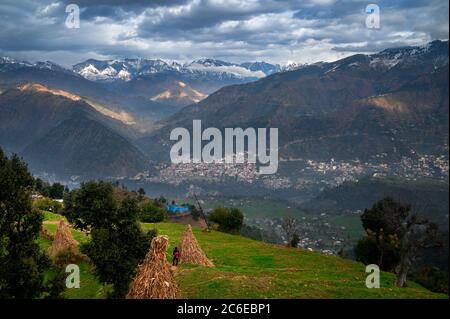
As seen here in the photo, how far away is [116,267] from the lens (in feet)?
94.0

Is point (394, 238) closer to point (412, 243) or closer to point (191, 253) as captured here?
point (412, 243)

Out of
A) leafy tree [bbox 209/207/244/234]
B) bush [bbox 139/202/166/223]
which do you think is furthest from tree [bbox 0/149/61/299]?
leafy tree [bbox 209/207/244/234]

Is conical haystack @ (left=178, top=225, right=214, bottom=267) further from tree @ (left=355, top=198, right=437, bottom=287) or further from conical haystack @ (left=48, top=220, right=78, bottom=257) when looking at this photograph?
tree @ (left=355, top=198, right=437, bottom=287)

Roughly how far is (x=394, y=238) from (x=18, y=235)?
163ft

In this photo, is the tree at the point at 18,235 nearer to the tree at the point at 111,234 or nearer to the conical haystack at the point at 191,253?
the tree at the point at 111,234

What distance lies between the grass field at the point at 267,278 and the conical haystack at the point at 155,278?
2453mm

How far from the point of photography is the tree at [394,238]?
4269 cm

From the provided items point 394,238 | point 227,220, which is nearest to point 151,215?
point 227,220

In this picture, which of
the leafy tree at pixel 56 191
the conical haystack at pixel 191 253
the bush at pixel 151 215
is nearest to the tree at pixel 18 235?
the conical haystack at pixel 191 253

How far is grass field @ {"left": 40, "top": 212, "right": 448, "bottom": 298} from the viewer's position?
30406mm

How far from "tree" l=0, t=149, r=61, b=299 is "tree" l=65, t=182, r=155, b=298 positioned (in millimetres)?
3520

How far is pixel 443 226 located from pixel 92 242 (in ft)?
603
